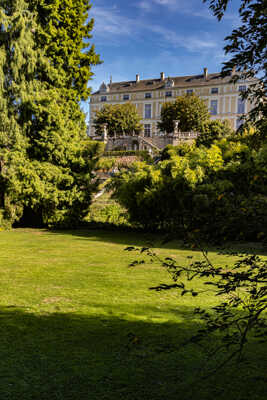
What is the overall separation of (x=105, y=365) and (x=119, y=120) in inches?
1936

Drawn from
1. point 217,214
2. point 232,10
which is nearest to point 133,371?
point 217,214

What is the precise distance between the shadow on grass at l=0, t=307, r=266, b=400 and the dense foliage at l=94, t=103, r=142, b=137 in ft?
156

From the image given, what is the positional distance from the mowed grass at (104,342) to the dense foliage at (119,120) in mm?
45179

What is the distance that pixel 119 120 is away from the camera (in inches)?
2007

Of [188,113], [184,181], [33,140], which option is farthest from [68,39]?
[188,113]

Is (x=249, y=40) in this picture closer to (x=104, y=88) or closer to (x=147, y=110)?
(x=147, y=110)

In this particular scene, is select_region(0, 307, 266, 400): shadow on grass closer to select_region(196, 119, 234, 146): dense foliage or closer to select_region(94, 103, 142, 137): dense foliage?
select_region(196, 119, 234, 146): dense foliage

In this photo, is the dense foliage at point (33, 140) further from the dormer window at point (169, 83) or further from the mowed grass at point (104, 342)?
the dormer window at point (169, 83)

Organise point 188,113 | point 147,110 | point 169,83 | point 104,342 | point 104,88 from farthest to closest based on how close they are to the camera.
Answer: point 104,88 < point 147,110 < point 169,83 < point 188,113 < point 104,342

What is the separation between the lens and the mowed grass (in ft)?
10.3

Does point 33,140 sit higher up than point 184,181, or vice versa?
point 33,140

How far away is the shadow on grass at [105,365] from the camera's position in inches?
122

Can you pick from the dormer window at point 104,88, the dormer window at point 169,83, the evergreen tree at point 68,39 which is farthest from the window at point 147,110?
the evergreen tree at point 68,39

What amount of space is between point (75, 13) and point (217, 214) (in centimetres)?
1873
